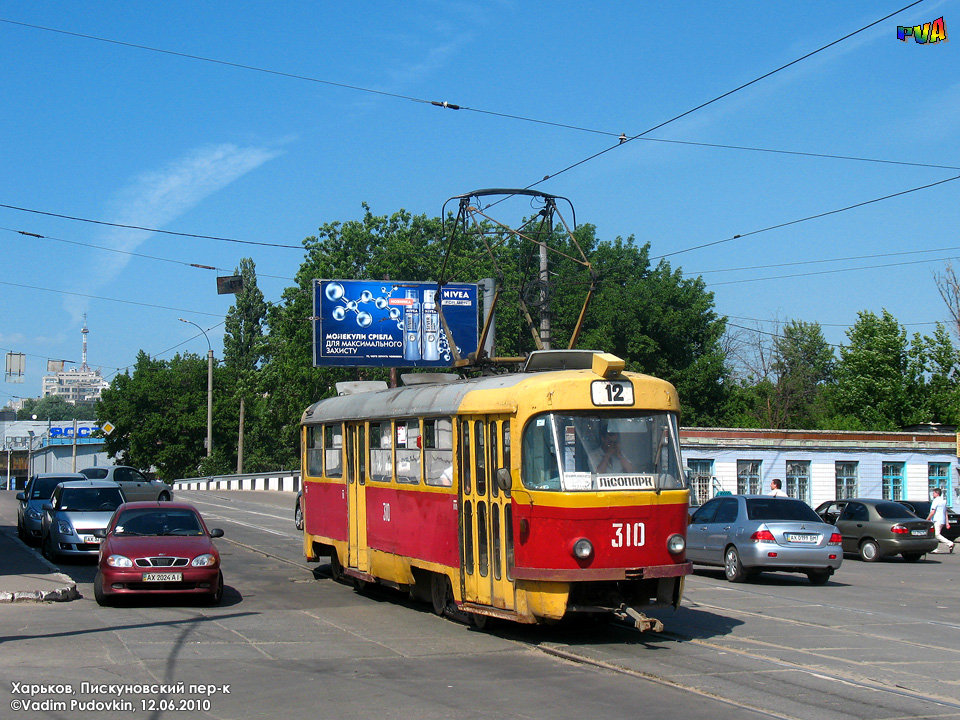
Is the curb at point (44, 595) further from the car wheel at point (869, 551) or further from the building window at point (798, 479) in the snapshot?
the building window at point (798, 479)

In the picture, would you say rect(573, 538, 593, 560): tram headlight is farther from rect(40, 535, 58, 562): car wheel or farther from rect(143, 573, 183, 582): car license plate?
rect(40, 535, 58, 562): car wheel

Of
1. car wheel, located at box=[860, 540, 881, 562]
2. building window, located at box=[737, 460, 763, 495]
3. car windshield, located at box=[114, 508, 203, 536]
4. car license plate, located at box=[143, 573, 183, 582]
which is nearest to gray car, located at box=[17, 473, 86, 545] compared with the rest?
car windshield, located at box=[114, 508, 203, 536]

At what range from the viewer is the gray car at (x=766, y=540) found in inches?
701

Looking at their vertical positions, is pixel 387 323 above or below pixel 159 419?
above

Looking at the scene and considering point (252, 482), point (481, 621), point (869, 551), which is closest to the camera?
point (481, 621)

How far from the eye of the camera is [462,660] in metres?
9.90

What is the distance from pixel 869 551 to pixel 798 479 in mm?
15605

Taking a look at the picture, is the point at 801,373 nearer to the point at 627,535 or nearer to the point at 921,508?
the point at 921,508

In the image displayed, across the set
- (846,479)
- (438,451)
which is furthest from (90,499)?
(846,479)

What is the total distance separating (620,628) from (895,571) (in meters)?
12.5

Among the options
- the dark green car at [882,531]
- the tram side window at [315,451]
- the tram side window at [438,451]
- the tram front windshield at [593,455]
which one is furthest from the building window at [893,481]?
the tram front windshield at [593,455]

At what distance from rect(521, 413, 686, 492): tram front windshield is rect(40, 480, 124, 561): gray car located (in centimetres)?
1123

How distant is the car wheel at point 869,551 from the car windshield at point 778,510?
6815 mm

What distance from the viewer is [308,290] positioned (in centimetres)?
5622
